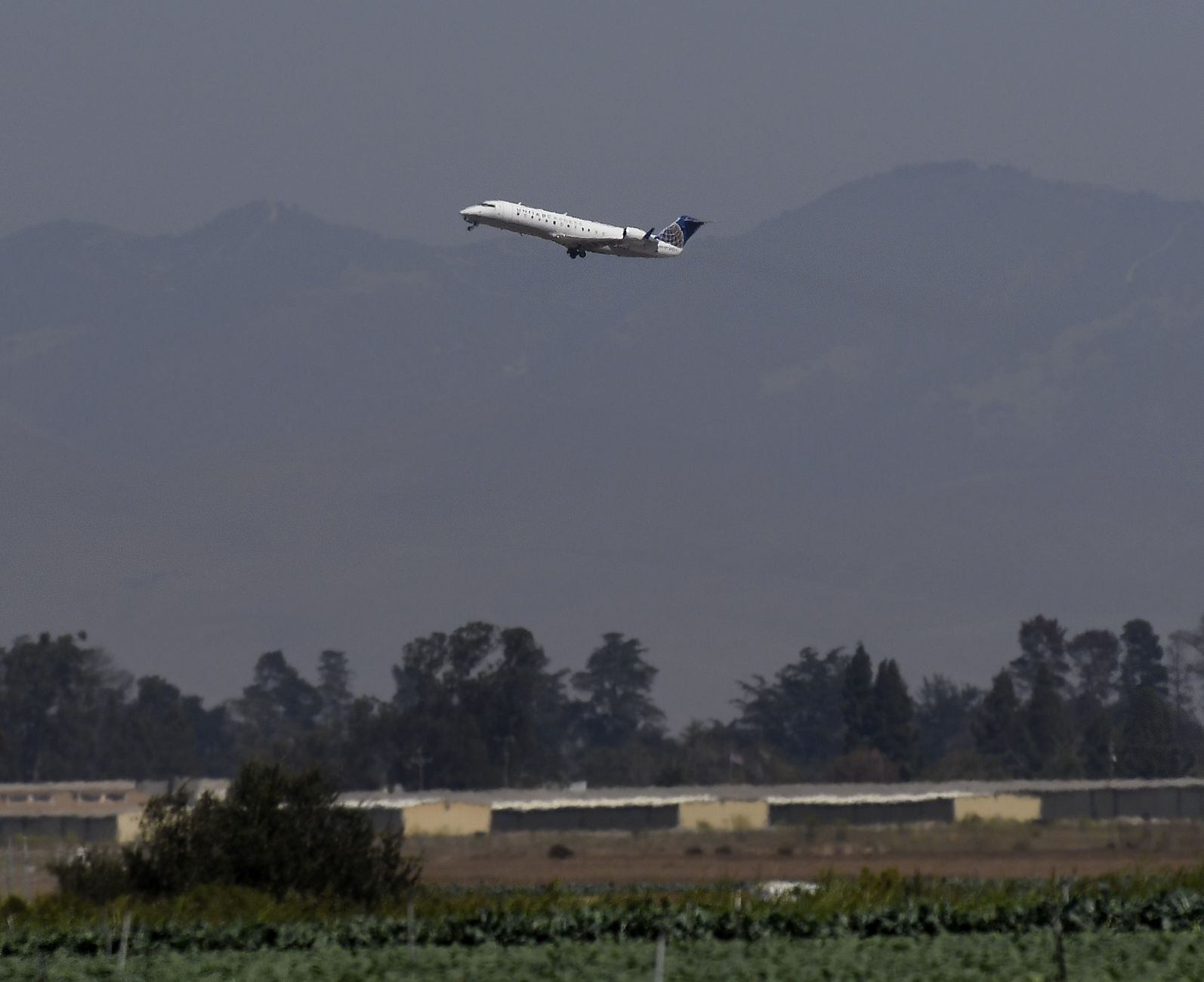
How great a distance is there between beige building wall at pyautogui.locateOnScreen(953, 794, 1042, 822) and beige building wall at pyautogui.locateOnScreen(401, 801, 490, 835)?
26.3 metres

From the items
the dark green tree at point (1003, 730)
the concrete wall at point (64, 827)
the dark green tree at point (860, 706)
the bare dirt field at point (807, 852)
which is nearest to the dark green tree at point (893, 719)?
the dark green tree at point (860, 706)

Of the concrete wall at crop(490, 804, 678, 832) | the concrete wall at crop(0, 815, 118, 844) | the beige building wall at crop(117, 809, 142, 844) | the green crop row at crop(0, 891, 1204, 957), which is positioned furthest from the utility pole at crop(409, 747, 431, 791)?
the green crop row at crop(0, 891, 1204, 957)

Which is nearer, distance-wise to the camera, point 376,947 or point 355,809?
point 376,947

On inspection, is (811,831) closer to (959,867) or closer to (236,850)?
(959,867)

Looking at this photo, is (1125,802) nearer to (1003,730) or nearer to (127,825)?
(127,825)

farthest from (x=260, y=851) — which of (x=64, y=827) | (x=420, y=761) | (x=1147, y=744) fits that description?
(x=420, y=761)

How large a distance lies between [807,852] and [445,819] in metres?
22.2

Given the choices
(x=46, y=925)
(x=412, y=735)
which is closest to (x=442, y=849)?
(x=46, y=925)

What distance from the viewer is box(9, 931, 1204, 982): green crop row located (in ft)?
106

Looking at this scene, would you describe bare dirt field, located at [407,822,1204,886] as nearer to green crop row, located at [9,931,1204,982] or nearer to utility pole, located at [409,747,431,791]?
green crop row, located at [9,931,1204,982]

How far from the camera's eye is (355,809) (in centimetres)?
5356

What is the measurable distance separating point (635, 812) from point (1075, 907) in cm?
7792

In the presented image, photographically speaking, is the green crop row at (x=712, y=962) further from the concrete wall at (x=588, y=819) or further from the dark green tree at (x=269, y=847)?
the concrete wall at (x=588, y=819)

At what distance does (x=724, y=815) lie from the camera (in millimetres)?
116062
